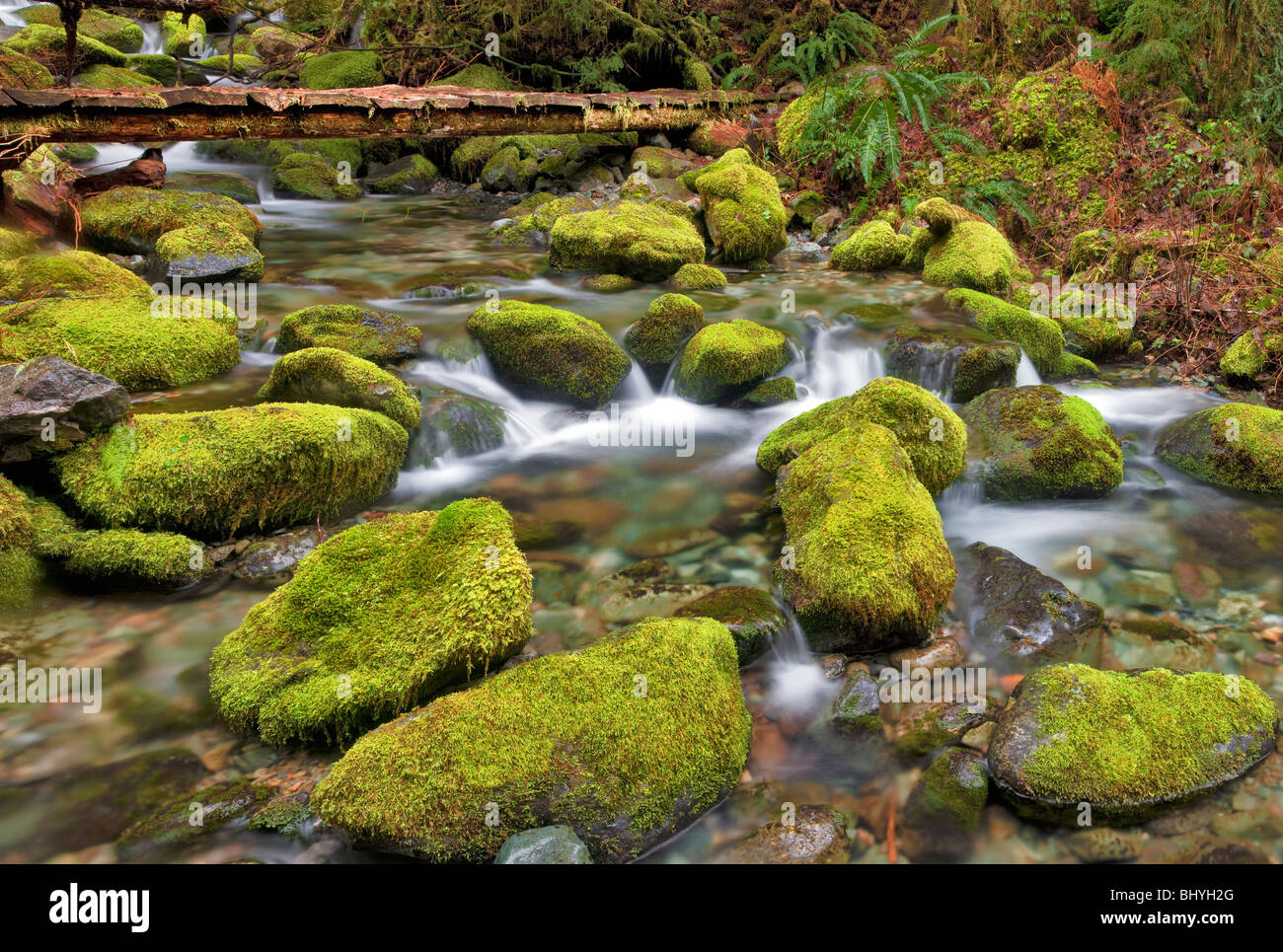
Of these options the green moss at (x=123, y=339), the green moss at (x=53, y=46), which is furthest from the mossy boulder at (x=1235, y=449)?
the green moss at (x=53, y=46)

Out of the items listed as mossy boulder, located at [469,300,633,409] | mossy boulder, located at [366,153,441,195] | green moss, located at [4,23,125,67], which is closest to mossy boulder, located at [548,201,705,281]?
mossy boulder, located at [469,300,633,409]

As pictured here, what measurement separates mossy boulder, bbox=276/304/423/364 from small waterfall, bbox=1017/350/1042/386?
5774 mm

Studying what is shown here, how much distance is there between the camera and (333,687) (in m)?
3.45

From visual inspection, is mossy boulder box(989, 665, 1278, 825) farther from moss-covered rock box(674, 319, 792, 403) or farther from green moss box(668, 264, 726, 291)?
green moss box(668, 264, 726, 291)

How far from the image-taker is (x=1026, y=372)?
304 inches

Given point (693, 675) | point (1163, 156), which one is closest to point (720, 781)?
point (693, 675)

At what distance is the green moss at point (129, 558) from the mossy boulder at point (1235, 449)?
7.20m

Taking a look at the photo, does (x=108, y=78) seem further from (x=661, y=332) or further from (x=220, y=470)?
(x=220, y=470)

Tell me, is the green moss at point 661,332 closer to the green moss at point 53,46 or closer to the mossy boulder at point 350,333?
the mossy boulder at point 350,333

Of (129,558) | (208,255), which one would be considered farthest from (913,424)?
(208,255)

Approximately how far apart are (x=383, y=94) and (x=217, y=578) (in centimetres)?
818

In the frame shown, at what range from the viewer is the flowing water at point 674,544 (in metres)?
3.33

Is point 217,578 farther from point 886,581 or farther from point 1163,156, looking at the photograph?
point 1163,156

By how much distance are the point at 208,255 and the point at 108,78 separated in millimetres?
10421
